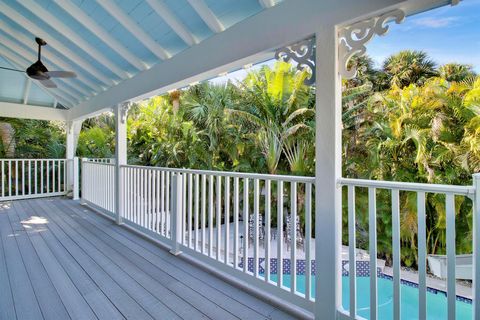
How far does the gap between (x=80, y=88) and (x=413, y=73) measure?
11721 millimetres

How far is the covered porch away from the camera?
6.11 ft

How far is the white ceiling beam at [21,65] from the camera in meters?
6.24

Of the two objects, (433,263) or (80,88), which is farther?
(80,88)

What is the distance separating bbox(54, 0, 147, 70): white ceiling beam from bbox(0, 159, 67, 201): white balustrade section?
16.1 ft

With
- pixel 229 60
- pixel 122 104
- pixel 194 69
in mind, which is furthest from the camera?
pixel 122 104

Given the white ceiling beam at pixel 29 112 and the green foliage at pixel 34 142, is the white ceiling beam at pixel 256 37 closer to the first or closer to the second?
the white ceiling beam at pixel 29 112

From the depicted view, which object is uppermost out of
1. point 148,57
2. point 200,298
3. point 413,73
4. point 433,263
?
point 413,73

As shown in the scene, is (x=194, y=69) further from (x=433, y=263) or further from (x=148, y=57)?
(x=433, y=263)

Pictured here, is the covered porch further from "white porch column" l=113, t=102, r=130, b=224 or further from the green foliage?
the green foliage

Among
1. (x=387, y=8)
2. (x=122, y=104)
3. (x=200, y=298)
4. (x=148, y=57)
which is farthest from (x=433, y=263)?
(x=122, y=104)

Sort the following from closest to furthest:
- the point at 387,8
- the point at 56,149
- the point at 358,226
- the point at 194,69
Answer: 1. the point at 387,8
2. the point at 194,69
3. the point at 358,226
4. the point at 56,149

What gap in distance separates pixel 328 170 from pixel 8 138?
32.1 ft

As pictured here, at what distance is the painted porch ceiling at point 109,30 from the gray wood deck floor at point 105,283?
8.10ft

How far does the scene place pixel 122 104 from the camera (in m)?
4.90
